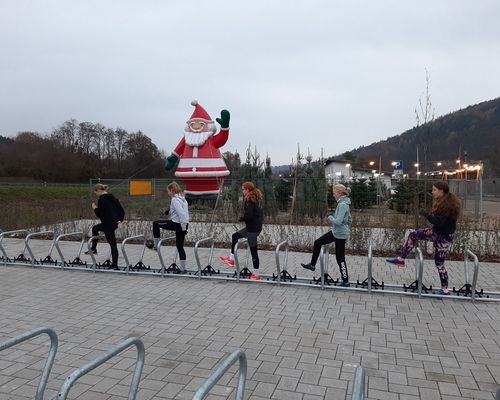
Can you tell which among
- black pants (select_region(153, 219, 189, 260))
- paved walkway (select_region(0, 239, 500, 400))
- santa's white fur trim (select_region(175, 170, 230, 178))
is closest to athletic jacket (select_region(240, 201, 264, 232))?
paved walkway (select_region(0, 239, 500, 400))

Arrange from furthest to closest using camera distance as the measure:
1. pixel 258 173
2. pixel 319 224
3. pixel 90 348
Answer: pixel 258 173
pixel 319 224
pixel 90 348

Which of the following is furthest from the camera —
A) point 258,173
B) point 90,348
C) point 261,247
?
point 258,173

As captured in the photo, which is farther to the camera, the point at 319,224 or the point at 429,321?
the point at 319,224

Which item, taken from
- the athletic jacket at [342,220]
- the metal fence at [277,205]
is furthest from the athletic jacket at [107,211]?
the metal fence at [277,205]

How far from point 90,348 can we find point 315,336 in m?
2.44

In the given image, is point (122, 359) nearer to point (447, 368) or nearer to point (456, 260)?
point (447, 368)

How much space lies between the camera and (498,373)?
3.81 meters

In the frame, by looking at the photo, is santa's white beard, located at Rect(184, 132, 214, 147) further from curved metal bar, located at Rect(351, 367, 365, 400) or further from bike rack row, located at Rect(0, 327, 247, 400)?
curved metal bar, located at Rect(351, 367, 365, 400)

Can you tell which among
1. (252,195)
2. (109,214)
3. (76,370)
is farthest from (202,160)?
(76,370)

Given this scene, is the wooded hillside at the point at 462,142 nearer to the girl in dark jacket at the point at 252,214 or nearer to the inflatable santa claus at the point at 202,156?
the inflatable santa claus at the point at 202,156

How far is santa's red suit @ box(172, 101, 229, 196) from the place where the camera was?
17625 mm

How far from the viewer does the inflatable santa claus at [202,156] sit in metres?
17.6

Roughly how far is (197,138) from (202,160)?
0.98 m

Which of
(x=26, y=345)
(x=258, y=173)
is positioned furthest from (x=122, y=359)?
(x=258, y=173)
